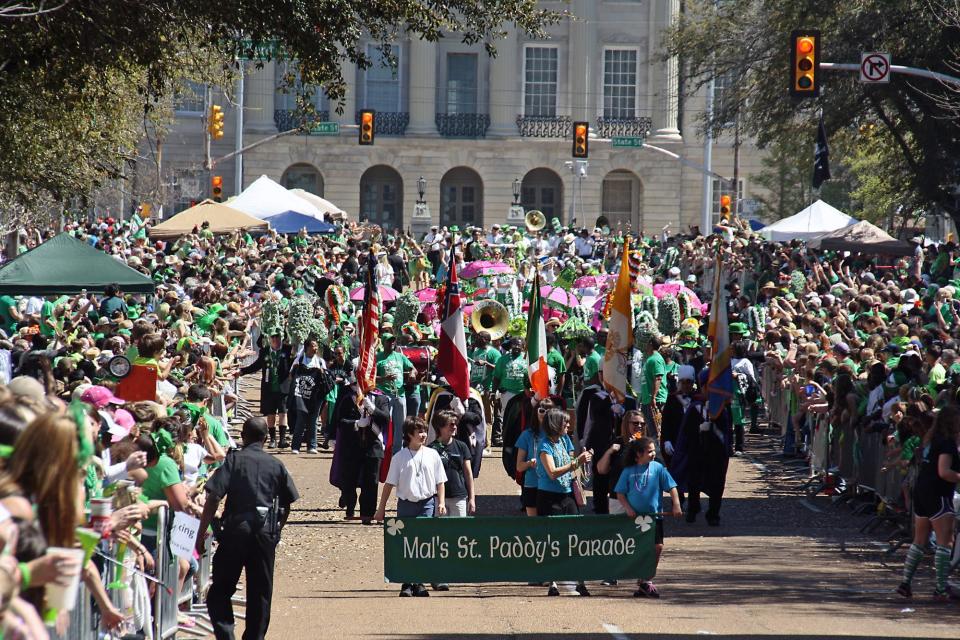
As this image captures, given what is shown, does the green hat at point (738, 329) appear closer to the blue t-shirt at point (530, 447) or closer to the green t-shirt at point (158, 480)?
the blue t-shirt at point (530, 447)

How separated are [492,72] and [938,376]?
2171 inches

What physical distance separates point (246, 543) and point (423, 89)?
60169mm

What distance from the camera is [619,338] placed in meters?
14.0

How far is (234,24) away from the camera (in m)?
14.1

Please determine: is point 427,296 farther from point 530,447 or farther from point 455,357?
point 530,447

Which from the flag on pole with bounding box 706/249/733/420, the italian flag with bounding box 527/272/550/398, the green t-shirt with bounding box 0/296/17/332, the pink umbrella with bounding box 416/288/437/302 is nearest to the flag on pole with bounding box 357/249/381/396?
the italian flag with bounding box 527/272/550/398

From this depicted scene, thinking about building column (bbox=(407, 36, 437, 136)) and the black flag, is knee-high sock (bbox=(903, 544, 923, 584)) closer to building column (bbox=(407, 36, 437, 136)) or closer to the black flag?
the black flag

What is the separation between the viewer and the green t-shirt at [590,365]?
17203 millimetres

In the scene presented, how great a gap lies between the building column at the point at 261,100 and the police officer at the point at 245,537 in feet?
192

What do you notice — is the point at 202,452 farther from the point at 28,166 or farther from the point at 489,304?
the point at 489,304

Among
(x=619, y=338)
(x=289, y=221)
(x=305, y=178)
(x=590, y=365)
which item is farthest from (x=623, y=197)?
(x=619, y=338)

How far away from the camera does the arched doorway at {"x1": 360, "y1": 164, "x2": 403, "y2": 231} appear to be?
229 feet

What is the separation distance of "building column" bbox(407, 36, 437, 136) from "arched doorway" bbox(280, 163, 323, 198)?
15.1ft

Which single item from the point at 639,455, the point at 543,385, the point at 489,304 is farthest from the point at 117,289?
the point at 639,455
